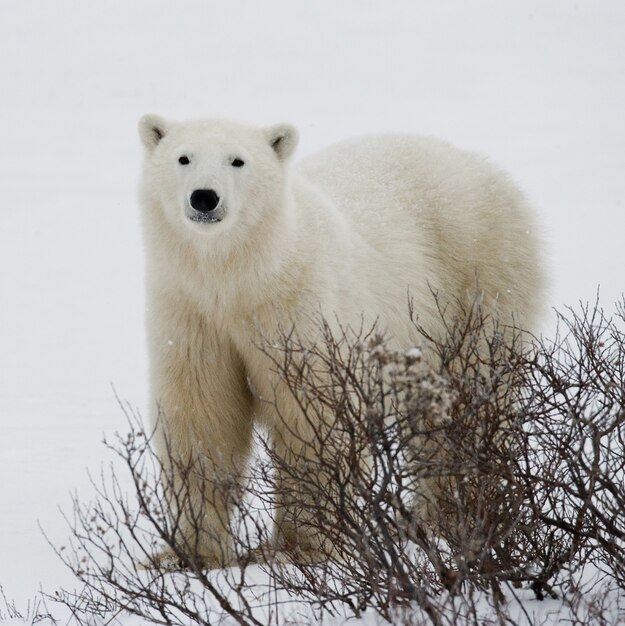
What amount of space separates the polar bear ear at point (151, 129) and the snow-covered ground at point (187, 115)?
1961 mm

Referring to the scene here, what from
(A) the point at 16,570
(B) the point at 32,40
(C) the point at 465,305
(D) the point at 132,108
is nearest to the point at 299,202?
(C) the point at 465,305

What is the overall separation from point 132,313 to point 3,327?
1508mm

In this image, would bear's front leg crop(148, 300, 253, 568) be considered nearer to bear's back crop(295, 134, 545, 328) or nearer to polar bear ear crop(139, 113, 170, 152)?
polar bear ear crop(139, 113, 170, 152)

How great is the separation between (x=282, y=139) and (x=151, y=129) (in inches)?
21.5

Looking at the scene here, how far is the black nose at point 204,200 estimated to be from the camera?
13.2 feet

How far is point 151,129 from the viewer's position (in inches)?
175

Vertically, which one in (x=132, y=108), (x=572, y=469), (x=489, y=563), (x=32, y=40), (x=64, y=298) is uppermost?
(x=32, y=40)

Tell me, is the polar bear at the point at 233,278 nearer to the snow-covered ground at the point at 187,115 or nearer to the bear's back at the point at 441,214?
the bear's back at the point at 441,214

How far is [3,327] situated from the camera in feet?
34.8

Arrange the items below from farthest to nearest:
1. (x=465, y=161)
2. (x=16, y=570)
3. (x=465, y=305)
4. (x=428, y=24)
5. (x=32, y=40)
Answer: (x=428, y=24)
(x=32, y=40)
(x=465, y=161)
(x=465, y=305)
(x=16, y=570)

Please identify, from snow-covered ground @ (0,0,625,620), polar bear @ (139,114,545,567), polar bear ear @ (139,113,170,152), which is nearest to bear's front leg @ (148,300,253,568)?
polar bear @ (139,114,545,567)

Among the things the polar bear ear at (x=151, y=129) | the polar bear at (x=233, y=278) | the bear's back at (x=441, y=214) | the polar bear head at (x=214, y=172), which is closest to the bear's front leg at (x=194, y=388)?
the polar bear at (x=233, y=278)

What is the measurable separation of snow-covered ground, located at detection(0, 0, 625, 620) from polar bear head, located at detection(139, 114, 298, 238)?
1910 millimetres

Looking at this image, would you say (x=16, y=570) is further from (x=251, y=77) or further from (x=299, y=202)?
(x=251, y=77)
